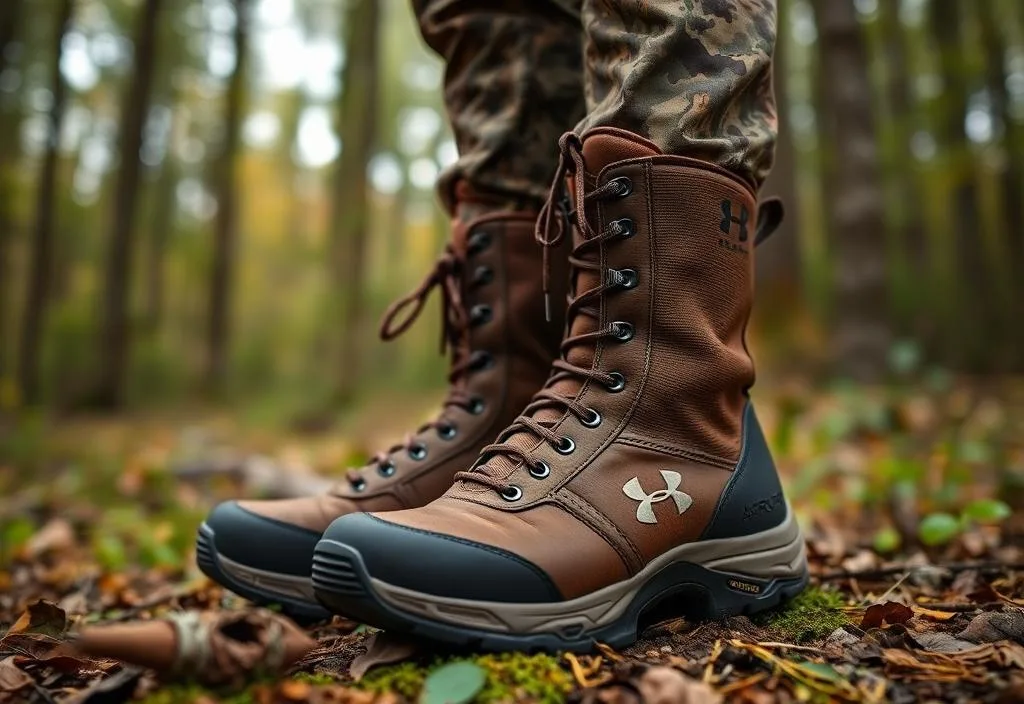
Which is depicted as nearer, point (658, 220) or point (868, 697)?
point (868, 697)

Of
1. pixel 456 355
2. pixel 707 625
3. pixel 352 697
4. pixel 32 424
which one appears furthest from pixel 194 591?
pixel 32 424

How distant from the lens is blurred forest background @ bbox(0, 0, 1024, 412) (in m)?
6.24

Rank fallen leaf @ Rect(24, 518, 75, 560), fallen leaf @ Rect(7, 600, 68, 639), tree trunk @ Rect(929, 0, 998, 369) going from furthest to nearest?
1. tree trunk @ Rect(929, 0, 998, 369)
2. fallen leaf @ Rect(24, 518, 75, 560)
3. fallen leaf @ Rect(7, 600, 68, 639)

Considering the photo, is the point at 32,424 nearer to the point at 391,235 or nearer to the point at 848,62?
the point at 848,62

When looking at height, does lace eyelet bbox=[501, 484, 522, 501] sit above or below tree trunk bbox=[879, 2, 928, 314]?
below

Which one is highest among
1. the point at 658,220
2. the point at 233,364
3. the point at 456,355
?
the point at 658,220

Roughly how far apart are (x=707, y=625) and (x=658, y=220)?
0.71 meters

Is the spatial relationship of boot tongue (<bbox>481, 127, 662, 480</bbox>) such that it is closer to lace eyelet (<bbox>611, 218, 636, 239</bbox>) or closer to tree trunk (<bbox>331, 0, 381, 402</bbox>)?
lace eyelet (<bbox>611, 218, 636, 239</bbox>)

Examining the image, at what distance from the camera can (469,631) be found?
117cm

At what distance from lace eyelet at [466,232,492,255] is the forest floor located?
31.3 inches

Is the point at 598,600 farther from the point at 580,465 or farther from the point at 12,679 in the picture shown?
the point at 12,679

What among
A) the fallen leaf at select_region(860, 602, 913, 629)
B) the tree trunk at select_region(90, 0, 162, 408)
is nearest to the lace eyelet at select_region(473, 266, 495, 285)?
the fallen leaf at select_region(860, 602, 913, 629)

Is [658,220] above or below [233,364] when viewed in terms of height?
above

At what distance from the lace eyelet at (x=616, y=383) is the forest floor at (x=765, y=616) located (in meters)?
0.42
